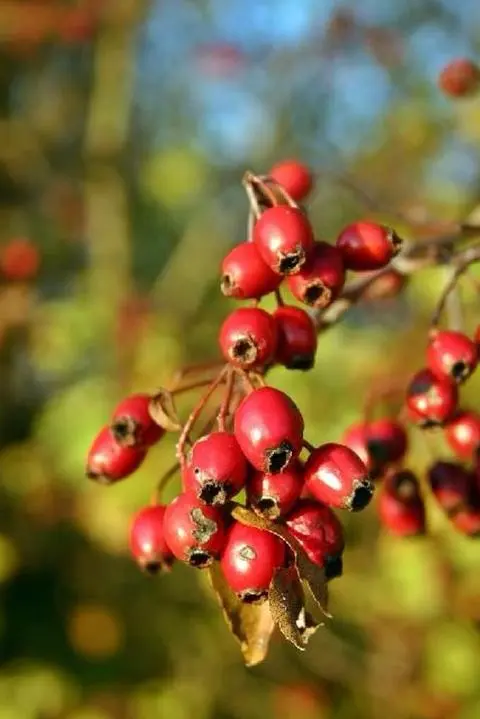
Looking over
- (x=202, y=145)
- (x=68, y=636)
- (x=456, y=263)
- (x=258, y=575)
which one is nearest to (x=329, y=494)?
(x=258, y=575)

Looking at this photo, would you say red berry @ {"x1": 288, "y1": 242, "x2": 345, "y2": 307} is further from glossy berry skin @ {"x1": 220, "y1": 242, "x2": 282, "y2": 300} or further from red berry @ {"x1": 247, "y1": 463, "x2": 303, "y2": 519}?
red berry @ {"x1": 247, "y1": 463, "x2": 303, "y2": 519}

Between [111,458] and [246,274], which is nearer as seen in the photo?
[246,274]

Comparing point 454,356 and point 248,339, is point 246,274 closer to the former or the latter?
point 248,339

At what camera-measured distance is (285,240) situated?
1342mm

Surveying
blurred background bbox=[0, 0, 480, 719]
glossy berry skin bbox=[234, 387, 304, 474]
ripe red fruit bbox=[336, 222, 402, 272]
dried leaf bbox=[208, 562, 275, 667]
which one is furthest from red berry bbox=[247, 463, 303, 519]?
blurred background bbox=[0, 0, 480, 719]

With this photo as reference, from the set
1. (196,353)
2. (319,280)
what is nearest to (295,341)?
(319,280)

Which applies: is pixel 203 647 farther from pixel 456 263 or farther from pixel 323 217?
pixel 456 263

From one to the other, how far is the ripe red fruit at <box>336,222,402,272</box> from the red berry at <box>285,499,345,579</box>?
389 mm

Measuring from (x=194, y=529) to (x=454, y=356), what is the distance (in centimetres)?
55

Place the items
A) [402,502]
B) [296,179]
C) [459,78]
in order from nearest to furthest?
[402,502] → [296,179] → [459,78]

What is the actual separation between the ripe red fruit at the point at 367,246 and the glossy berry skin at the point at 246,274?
13cm

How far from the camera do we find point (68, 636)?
5578 millimetres

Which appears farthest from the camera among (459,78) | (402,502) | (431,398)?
(459,78)

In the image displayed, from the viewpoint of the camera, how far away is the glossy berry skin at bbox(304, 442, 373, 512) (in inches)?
50.8
